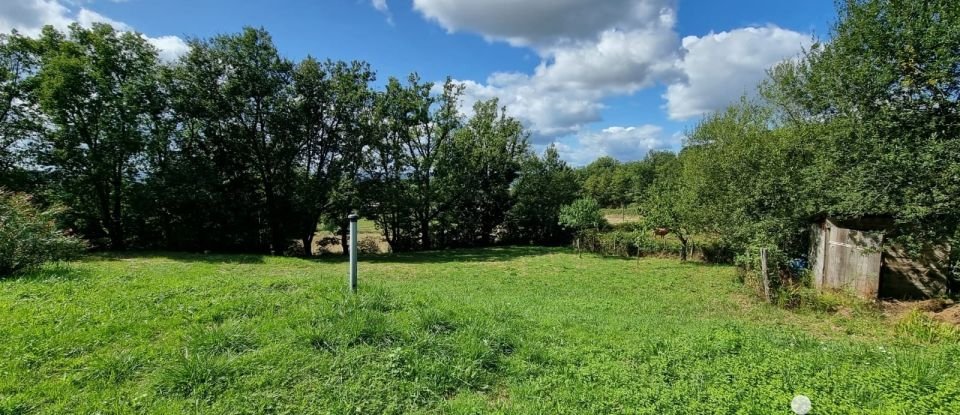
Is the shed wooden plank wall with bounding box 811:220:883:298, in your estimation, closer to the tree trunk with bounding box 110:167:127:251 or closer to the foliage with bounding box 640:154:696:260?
the foliage with bounding box 640:154:696:260

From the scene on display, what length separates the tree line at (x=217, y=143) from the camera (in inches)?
579

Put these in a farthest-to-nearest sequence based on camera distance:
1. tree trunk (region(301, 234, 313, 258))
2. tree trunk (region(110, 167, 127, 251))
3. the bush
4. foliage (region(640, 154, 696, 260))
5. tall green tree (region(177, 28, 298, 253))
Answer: tree trunk (region(301, 234, 313, 258)) → tall green tree (region(177, 28, 298, 253)) → tree trunk (region(110, 167, 127, 251)) → foliage (region(640, 154, 696, 260)) → the bush

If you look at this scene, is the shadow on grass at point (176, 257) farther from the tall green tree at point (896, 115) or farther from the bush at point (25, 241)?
the tall green tree at point (896, 115)

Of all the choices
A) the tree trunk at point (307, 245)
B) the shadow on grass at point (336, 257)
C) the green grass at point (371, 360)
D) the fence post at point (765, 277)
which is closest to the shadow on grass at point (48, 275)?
the green grass at point (371, 360)

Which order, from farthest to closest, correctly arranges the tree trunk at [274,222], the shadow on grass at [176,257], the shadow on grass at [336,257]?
the tree trunk at [274,222] → the shadow on grass at [336,257] → the shadow on grass at [176,257]

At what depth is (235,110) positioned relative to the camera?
56.8 feet

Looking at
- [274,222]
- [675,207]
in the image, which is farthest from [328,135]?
[675,207]

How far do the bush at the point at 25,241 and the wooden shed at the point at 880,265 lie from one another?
1608cm

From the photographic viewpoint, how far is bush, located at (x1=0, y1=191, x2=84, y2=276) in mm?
6180

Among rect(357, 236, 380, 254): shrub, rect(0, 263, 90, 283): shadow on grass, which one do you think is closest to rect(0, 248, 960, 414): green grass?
rect(0, 263, 90, 283): shadow on grass

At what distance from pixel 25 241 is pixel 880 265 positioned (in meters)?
16.7

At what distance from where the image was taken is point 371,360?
329 cm

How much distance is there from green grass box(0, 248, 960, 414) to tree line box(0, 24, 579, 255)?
13.5 m

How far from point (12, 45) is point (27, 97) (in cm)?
182
